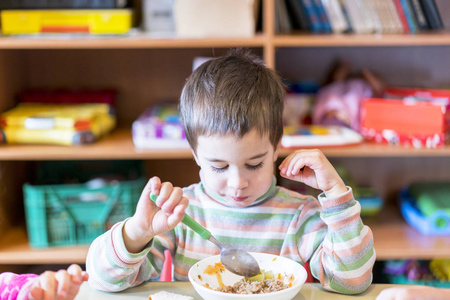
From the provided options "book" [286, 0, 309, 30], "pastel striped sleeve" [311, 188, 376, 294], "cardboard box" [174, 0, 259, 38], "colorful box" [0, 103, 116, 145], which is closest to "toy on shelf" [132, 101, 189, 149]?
"colorful box" [0, 103, 116, 145]

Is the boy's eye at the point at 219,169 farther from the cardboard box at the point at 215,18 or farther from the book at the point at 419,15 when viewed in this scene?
the book at the point at 419,15

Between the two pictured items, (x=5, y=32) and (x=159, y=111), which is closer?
(x=5, y=32)

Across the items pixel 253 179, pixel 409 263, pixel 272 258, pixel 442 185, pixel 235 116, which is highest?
pixel 235 116

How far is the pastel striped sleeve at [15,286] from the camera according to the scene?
0.82m

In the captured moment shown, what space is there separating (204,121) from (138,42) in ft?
2.80

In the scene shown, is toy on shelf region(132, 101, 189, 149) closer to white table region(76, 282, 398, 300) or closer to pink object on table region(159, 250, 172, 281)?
pink object on table region(159, 250, 172, 281)

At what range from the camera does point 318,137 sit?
182cm

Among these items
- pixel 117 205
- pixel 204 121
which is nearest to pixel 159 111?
pixel 117 205

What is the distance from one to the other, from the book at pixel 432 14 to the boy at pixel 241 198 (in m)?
1.05

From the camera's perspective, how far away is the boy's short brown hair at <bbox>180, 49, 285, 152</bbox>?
3.28 feet

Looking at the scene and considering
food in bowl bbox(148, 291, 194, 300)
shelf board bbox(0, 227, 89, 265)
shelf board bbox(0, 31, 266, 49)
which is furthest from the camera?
shelf board bbox(0, 227, 89, 265)

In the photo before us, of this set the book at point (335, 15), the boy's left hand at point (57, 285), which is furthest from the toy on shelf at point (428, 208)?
the boy's left hand at point (57, 285)

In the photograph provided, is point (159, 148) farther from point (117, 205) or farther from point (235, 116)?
point (235, 116)

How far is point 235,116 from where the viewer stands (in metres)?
1.00
